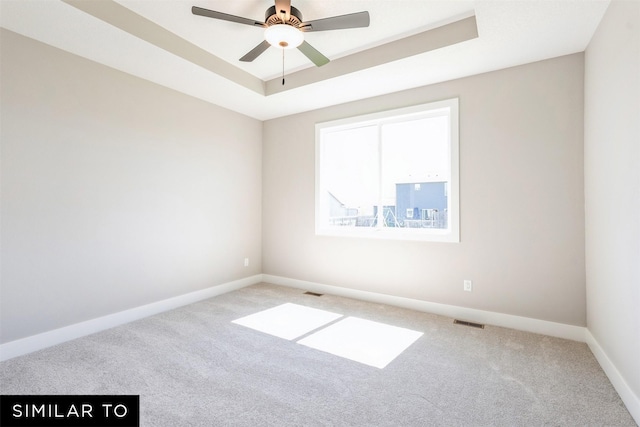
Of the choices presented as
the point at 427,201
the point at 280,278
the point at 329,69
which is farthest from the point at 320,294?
the point at 329,69

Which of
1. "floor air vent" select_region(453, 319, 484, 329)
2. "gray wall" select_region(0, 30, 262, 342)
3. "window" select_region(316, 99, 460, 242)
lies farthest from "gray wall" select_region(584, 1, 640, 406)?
"gray wall" select_region(0, 30, 262, 342)

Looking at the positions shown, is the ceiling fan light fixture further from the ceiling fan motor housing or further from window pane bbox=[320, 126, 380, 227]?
window pane bbox=[320, 126, 380, 227]

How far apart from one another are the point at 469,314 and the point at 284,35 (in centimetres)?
317

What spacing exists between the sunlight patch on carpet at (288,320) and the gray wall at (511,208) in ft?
2.85

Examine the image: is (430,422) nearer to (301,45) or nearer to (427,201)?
(427,201)

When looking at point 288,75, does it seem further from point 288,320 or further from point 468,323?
point 468,323

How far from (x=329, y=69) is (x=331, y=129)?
1046 millimetres

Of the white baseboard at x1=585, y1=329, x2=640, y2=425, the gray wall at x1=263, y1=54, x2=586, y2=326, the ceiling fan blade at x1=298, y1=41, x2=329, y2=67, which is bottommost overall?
the white baseboard at x1=585, y1=329, x2=640, y2=425

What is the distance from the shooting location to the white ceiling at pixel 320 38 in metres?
2.21

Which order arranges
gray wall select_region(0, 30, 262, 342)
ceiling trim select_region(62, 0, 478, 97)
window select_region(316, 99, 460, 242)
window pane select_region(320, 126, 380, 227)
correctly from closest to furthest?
ceiling trim select_region(62, 0, 478, 97) → gray wall select_region(0, 30, 262, 342) → window select_region(316, 99, 460, 242) → window pane select_region(320, 126, 380, 227)

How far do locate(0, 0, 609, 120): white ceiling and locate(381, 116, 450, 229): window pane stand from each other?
0.52 metres

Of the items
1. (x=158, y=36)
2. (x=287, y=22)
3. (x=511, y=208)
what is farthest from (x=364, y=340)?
(x=158, y=36)

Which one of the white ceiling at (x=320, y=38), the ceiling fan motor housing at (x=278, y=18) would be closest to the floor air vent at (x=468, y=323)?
the white ceiling at (x=320, y=38)

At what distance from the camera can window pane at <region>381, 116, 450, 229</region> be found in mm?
3459
